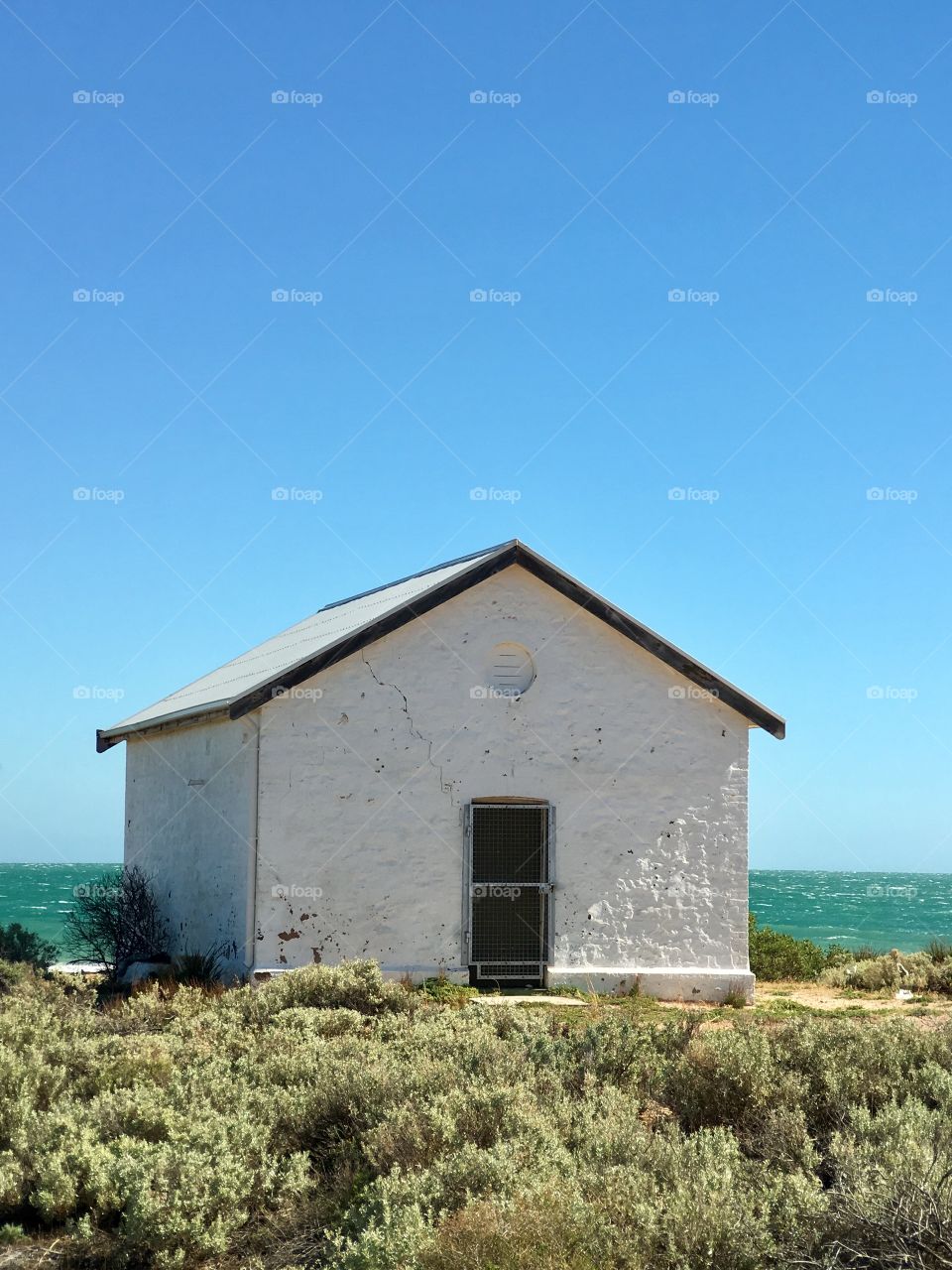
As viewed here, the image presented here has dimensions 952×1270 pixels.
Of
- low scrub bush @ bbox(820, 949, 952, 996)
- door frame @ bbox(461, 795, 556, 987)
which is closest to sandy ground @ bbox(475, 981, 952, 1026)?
low scrub bush @ bbox(820, 949, 952, 996)

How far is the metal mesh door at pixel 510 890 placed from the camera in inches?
682

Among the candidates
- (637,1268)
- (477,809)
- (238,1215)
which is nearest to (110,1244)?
(238,1215)

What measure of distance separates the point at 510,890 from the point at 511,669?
2.80 meters

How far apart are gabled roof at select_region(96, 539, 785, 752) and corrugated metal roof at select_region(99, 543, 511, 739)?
28 mm

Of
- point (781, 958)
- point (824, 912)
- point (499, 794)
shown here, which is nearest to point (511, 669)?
point (499, 794)

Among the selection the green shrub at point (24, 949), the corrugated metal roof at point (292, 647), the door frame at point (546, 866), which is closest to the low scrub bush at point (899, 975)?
the door frame at point (546, 866)

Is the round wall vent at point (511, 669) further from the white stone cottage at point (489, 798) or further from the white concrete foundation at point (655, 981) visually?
the white concrete foundation at point (655, 981)

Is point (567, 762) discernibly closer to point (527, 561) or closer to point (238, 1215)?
point (527, 561)

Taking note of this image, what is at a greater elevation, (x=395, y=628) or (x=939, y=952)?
(x=395, y=628)

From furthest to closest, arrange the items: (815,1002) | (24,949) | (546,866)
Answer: (815,1002) → (24,949) → (546,866)

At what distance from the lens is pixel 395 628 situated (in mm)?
17031

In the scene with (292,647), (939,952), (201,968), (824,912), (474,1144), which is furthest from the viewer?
(824,912)

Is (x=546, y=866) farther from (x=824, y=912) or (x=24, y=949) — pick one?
(x=824, y=912)

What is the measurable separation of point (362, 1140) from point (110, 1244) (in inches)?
59.0
